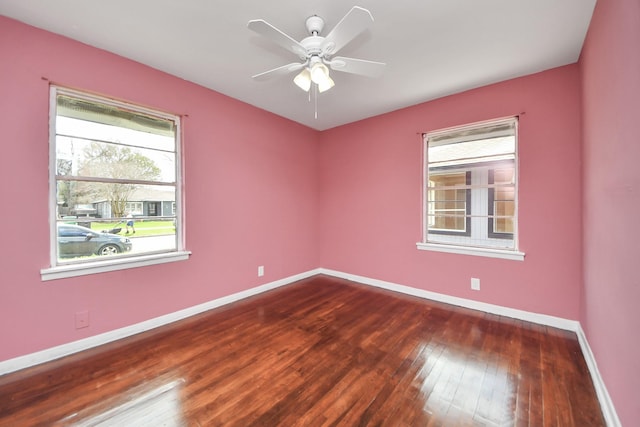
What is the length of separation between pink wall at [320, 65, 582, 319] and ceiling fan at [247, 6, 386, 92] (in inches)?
68.8

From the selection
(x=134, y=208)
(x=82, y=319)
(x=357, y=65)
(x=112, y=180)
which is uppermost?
(x=357, y=65)

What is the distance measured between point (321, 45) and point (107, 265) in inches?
102

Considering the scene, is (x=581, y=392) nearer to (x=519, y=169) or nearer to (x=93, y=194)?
(x=519, y=169)

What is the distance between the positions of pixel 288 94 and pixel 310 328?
2.72m

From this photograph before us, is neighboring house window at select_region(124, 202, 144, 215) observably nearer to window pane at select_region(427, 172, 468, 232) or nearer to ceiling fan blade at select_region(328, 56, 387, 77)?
ceiling fan blade at select_region(328, 56, 387, 77)

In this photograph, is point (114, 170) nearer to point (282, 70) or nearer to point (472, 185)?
point (282, 70)

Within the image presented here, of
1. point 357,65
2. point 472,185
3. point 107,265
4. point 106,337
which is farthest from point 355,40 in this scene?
point 106,337

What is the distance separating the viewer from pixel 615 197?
1.43 meters

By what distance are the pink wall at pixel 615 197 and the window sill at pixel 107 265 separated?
11.0ft

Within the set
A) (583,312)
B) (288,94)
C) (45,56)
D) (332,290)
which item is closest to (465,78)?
(288,94)

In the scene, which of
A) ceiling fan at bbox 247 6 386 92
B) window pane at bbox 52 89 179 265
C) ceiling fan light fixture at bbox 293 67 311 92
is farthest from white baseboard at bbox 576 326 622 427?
window pane at bbox 52 89 179 265

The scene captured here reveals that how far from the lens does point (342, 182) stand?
166 inches

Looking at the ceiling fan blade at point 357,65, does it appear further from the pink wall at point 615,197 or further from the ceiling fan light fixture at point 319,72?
the pink wall at point 615,197

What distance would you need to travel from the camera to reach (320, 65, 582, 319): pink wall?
2.44 meters
